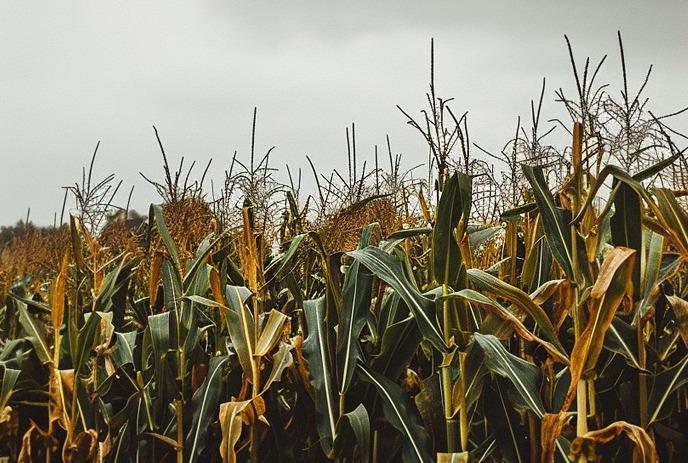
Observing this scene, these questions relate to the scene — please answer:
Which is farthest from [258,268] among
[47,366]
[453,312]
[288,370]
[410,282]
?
[47,366]

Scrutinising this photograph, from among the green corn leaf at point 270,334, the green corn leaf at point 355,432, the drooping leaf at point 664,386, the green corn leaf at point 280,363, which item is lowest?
the green corn leaf at point 355,432

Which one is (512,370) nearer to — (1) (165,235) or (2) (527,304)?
(2) (527,304)

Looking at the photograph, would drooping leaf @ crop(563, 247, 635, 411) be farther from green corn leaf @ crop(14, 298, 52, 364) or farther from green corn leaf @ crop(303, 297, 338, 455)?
green corn leaf @ crop(14, 298, 52, 364)

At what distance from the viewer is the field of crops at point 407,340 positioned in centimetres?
193

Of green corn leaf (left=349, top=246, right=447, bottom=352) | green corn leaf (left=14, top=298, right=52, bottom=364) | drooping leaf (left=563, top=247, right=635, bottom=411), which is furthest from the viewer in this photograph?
green corn leaf (left=14, top=298, right=52, bottom=364)

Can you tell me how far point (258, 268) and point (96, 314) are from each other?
619 mm

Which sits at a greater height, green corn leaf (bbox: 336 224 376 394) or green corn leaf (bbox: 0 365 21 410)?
green corn leaf (bbox: 336 224 376 394)

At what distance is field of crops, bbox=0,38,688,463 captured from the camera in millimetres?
1934

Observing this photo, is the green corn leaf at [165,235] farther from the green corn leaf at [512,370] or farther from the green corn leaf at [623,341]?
the green corn leaf at [623,341]

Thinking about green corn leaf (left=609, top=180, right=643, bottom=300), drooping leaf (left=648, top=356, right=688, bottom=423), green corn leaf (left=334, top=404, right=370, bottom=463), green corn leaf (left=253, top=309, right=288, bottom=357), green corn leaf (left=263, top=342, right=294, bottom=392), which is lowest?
green corn leaf (left=334, top=404, right=370, bottom=463)

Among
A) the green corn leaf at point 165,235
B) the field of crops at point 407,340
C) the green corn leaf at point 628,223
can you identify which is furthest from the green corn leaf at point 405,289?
the green corn leaf at point 165,235

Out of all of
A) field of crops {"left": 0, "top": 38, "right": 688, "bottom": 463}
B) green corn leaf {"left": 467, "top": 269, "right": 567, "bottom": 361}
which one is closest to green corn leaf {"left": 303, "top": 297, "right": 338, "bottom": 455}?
field of crops {"left": 0, "top": 38, "right": 688, "bottom": 463}

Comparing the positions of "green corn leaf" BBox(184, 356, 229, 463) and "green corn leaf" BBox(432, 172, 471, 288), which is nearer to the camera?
"green corn leaf" BBox(432, 172, 471, 288)

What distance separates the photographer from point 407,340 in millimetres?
2250
